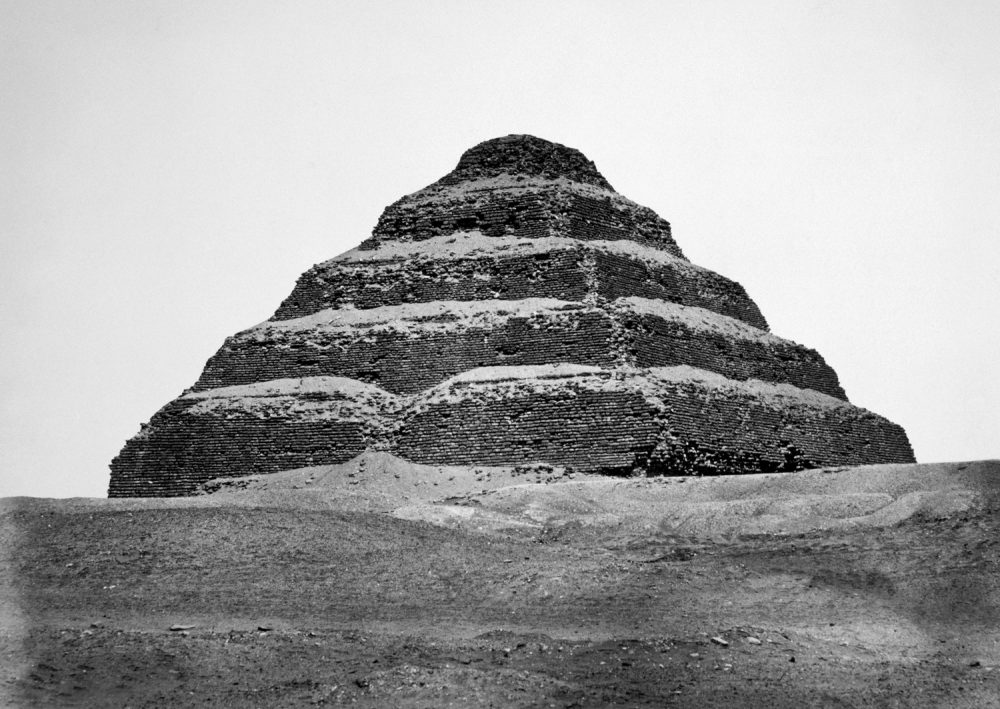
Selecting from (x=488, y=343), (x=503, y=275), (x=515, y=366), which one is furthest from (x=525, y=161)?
(x=515, y=366)

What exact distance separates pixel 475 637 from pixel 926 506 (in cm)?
875

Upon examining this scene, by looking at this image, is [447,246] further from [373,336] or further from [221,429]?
[221,429]

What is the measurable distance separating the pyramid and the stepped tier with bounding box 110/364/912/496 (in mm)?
41

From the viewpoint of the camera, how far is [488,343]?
32.0 m

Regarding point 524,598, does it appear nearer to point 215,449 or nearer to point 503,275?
point 215,449

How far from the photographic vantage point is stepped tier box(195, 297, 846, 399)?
31.3 meters

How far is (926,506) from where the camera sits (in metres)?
23.2

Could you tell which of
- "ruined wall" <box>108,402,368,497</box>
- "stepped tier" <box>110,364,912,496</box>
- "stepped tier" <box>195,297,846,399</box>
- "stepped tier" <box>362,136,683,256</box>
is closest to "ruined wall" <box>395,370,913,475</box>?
"stepped tier" <box>110,364,912,496</box>

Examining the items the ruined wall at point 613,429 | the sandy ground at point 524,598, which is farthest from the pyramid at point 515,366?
the sandy ground at point 524,598

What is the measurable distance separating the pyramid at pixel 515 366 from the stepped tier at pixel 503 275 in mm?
48

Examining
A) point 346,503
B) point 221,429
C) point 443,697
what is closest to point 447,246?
point 221,429

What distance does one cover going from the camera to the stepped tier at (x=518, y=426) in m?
29.0

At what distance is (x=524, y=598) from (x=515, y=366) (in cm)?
1236

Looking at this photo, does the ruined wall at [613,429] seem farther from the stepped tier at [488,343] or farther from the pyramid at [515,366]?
the stepped tier at [488,343]
